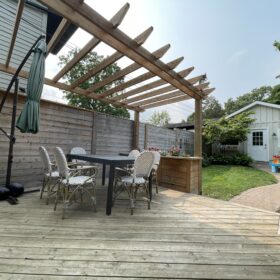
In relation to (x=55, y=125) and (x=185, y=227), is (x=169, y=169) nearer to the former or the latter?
(x=185, y=227)

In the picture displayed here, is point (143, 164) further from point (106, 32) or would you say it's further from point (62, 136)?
point (62, 136)

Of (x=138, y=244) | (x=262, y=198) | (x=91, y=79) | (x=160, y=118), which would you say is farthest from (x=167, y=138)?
(x=160, y=118)

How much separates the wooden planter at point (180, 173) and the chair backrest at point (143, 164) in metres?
1.50

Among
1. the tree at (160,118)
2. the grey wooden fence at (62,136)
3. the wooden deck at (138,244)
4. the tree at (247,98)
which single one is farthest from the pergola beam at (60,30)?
the tree at (247,98)

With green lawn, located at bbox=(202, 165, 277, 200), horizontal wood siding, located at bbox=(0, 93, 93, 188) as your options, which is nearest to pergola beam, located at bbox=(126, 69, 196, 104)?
horizontal wood siding, located at bbox=(0, 93, 93, 188)

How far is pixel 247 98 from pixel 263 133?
62.1 ft

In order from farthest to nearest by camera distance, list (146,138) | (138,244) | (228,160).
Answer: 1. (228,160)
2. (146,138)
3. (138,244)

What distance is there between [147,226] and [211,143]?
32.0 feet

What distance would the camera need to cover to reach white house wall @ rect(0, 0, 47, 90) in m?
4.70

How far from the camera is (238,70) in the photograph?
10.6 m

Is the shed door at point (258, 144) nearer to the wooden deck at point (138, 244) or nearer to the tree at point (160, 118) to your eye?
the wooden deck at point (138, 244)

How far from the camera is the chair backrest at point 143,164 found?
2697 mm

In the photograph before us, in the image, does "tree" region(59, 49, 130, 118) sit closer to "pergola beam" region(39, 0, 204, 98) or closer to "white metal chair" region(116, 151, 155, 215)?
"pergola beam" region(39, 0, 204, 98)

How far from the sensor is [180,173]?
4.26 metres
